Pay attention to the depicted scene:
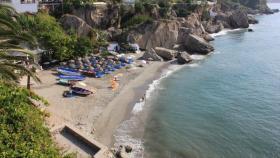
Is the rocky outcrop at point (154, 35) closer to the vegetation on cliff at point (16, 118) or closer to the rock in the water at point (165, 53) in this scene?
the rock in the water at point (165, 53)

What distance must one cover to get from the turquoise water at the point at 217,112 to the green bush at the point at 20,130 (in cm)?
1166

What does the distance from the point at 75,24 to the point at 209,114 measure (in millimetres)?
38340

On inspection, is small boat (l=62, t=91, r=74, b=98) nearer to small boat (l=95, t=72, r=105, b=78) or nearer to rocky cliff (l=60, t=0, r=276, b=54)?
small boat (l=95, t=72, r=105, b=78)

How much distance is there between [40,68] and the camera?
45.8 m

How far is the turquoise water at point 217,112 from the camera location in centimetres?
2851

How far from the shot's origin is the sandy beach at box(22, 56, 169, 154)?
3022 cm

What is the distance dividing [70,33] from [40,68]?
14915mm

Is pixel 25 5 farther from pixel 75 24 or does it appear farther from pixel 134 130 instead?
pixel 134 130

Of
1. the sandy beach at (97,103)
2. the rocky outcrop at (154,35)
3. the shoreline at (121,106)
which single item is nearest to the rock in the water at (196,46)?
the rocky outcrop at (154,35)

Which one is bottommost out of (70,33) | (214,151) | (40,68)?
(214,151)

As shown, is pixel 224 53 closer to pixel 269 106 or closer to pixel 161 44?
pixel 161 44

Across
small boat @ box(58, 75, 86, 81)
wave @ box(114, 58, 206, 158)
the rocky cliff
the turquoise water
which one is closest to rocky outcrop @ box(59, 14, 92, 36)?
the rocky cliff

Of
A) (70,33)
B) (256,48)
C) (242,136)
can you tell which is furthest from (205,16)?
(242,136)

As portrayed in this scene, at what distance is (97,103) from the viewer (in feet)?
120
